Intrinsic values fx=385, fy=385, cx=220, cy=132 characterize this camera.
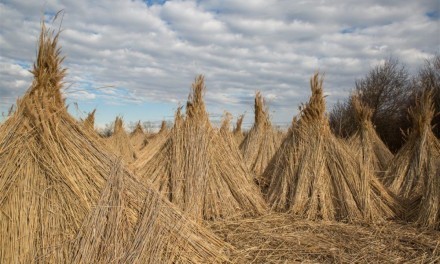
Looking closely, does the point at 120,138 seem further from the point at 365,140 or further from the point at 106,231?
the point at 106,231

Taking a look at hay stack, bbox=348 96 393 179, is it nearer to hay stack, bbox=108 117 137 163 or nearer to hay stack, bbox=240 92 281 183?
hay stack, bbox=240 92 281 183

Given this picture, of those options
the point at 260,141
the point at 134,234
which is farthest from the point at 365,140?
the point at 134,234

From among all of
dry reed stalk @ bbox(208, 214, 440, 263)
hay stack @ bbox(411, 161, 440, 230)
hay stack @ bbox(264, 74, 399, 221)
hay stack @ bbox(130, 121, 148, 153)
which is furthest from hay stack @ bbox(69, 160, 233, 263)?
hay stack @ bbox(130, 121, 148, 153)

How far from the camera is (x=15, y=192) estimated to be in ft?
10.3

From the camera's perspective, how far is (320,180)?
19.1 ft

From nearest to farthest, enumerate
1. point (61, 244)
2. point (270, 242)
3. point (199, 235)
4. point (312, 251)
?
1. point (61, 244)
2. point (199, 235)
3. point (312, 251)
4. point (270, 242)

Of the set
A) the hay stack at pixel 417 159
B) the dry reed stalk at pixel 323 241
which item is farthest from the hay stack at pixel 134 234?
the hay stack at pixel 417 159

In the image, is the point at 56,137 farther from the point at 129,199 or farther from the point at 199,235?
the point at 199,235

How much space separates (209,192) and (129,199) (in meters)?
2.34

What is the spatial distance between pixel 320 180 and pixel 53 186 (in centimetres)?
394

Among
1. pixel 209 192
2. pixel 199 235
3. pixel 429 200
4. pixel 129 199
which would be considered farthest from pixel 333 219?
pixel 129 199

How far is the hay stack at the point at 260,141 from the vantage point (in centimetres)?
964

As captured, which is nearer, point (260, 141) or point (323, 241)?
point (323, 241)

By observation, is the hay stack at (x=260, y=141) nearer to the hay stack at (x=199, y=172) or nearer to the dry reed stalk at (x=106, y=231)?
the hay stack at (x=199, y=172)
